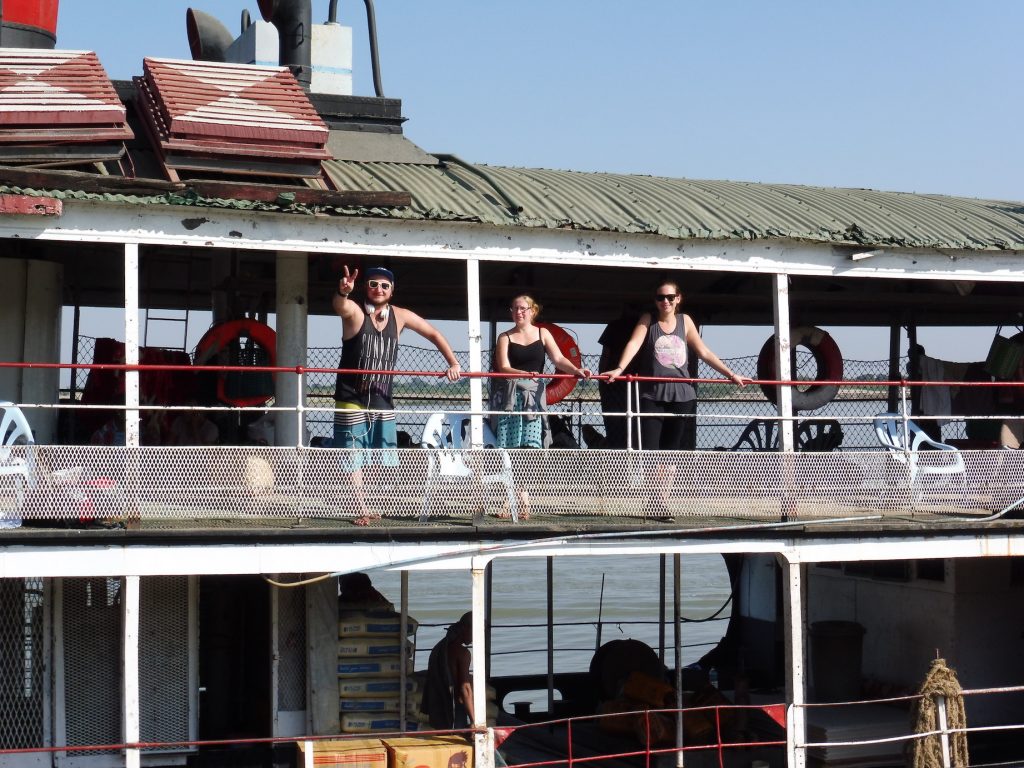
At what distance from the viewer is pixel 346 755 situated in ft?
33.6

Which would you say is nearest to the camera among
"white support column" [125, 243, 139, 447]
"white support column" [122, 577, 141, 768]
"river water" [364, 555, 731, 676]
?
"white support column" [122, 577, 141, 768]

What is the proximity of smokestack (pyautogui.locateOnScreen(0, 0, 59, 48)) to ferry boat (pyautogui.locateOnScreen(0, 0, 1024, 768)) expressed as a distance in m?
0.12

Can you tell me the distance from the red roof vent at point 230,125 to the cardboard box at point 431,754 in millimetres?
4600

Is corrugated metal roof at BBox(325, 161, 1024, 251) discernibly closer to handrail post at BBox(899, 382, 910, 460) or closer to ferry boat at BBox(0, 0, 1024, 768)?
ferry boat at BBox(0, 0, 1024, 768)

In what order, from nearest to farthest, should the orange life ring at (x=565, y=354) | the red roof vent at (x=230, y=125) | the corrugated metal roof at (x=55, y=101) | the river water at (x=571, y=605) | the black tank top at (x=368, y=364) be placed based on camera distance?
the black tank top at (x=368, y=364), the corrugated metal roof at (x=55, y=101), the red roof vent at (x=230, y=125), the orange life ring at (x=565, y=354), the river water at (x=571, y=605)

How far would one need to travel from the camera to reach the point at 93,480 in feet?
31.9

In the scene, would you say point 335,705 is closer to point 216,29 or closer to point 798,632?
point 798,632

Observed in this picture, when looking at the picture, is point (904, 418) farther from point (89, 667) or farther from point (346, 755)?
point (89, 667)

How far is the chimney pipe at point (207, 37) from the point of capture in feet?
54.7

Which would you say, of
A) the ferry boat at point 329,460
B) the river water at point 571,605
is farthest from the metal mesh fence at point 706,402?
the river water at point 571,605

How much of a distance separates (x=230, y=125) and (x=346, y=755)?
5023 millimetres

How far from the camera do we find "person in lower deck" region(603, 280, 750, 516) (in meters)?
11.0

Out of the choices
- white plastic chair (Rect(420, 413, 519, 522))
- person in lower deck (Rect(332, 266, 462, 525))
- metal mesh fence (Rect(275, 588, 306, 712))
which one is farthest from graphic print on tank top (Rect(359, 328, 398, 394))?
metal mesh fence (Rect(275, 588, 306, 712))

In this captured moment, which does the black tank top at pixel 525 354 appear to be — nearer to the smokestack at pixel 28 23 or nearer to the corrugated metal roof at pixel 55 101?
the corrugated metal roof at pixel 55 101
